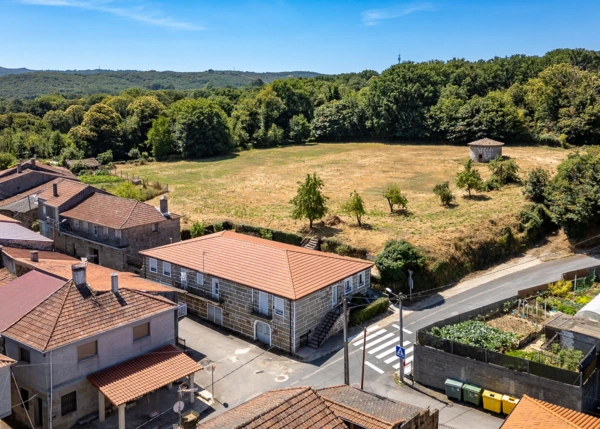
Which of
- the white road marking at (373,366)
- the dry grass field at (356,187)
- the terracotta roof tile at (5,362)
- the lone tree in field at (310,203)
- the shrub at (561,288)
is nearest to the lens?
the terracotta roof tile at (5,362)

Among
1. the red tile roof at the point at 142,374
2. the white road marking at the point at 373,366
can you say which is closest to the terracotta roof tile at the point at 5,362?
the red tile roof at the point at 142,374

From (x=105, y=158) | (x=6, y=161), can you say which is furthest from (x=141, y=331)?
(x=105, y=158)

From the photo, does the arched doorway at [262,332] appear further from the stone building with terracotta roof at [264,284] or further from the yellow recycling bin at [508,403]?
the yellow recycling bin at [508,403]

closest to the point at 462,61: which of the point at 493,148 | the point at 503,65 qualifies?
the point at 503,65

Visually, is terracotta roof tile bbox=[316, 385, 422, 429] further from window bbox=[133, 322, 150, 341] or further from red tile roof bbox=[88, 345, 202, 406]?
window bbox=[133, 322, 150, 341]

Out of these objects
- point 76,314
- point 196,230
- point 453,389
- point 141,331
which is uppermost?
point 76,314

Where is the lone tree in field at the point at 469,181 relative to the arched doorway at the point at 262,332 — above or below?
above

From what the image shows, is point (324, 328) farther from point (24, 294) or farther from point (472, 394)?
point (24, 294)
